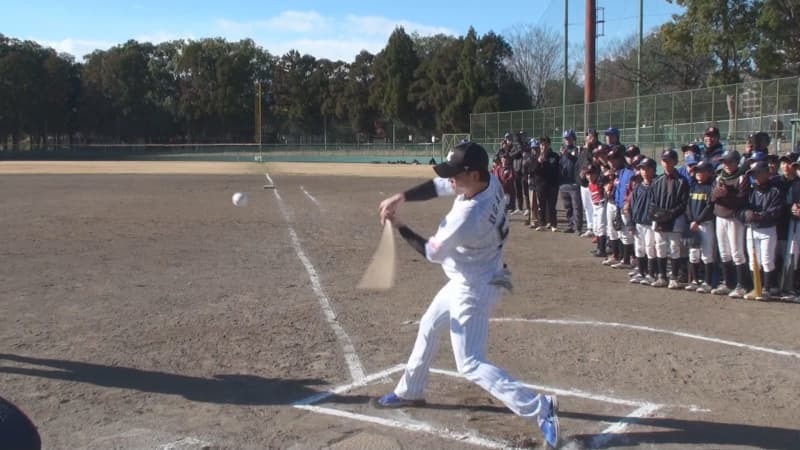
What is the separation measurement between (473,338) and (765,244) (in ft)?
18.7

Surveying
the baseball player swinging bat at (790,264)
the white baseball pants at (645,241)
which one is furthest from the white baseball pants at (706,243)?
the baseball player swinging bat at (790,264)

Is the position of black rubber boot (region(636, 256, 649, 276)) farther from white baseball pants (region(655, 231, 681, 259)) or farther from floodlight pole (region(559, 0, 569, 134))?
floodlight pole (region(559, 0, 569, 134))

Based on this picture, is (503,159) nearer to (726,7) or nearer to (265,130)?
(726,7)

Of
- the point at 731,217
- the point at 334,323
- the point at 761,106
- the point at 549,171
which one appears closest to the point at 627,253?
the point at 731,217

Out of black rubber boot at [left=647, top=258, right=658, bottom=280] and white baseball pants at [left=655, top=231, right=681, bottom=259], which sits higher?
white baseball pants at [left=655, top=231, right=681, bottom=259]

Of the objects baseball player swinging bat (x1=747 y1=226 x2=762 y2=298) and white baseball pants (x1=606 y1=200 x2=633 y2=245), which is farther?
white baseball pants (x1=606 y1=200 x2=633 y2=245)

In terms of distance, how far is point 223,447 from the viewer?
432 centimetres

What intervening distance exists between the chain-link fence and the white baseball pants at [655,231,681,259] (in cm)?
949

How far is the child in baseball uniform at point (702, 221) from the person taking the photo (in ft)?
28.9

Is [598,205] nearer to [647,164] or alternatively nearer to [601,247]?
[601,247]

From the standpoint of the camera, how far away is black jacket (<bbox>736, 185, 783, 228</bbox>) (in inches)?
319

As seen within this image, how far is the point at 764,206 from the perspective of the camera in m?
8.18

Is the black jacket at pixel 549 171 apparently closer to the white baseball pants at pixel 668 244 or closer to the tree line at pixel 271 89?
the white baseball pants at pixel 668 244

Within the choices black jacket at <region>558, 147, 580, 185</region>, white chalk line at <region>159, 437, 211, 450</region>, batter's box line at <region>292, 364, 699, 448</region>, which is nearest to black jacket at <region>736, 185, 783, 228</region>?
batter's box line at <region>292, 364, 699, 448</region>
